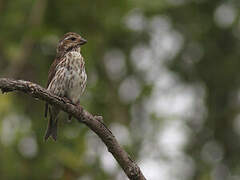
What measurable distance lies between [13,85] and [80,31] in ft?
16.5

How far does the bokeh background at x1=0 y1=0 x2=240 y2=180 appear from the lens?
10.2 m

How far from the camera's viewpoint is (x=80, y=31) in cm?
1046

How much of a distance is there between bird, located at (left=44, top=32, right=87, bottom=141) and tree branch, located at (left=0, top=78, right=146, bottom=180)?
142 centimetres

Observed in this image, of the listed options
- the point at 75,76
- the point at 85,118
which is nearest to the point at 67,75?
the point at 75,76

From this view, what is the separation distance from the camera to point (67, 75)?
7660 millimetres

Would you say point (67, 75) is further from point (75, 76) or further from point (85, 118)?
point (85, 118)

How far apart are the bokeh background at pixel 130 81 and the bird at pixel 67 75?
5.52 ft

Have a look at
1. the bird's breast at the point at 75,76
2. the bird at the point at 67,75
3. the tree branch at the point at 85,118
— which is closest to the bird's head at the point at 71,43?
the bird at the point at 67,75

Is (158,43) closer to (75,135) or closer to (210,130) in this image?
(210,130)

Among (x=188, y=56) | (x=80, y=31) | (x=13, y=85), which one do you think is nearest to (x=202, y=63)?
(x=188, y=56)

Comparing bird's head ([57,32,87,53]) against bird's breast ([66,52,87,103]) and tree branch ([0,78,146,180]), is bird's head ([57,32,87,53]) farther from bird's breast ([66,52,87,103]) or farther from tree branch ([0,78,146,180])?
tree branch ([0,78,146,180])

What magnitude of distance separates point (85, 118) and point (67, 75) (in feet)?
5.91

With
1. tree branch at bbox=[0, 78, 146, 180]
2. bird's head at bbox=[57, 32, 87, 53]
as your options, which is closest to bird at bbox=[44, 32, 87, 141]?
bird's head at bbox=[57, 32, 87, 53]

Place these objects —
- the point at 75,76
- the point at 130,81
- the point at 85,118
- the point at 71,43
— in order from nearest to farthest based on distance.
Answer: the point at 85,118 → the point at 75,76 → the point at 71,43 → the point at 130,81
